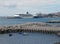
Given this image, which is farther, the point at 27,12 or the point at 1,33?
the point at 27,12

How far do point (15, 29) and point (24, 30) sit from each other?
1.96m

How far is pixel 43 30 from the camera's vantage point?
158 ft

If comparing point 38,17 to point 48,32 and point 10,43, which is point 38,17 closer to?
point 48,32

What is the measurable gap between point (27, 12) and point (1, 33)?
4202 inches

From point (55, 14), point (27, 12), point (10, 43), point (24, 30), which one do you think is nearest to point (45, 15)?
point (55, 14)

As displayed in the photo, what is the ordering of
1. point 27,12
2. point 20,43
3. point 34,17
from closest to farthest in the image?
point 20,43
point 27,12
point 34,17

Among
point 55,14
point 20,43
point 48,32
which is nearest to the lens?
point 20,43

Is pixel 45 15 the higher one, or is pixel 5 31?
pixel 5 31

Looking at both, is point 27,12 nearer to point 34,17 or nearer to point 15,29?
point 34,17

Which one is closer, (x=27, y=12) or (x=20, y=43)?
(x=20, y=43)

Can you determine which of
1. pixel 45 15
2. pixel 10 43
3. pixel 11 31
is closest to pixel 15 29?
pixel 11 31

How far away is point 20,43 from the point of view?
102 ft

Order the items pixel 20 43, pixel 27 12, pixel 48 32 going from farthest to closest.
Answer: pixel 27 12, pixel 48 32, pixel 20 43

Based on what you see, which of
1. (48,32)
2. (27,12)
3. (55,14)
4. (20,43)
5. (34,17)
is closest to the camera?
(20,43)
